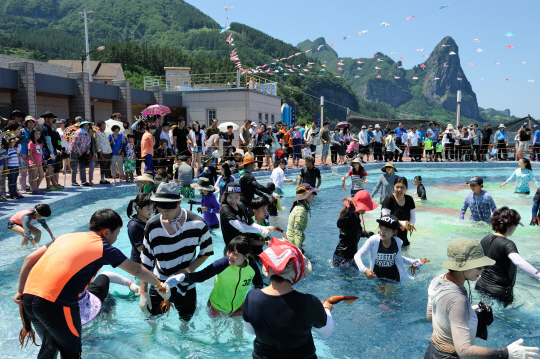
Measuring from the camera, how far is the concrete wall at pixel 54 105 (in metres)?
24.2

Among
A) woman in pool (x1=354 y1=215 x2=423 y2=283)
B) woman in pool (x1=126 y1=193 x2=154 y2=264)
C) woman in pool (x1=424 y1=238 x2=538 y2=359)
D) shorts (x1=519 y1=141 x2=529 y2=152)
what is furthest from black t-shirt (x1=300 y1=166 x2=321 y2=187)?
shorts (x1=519 y1=141 x2=529 y2=152)

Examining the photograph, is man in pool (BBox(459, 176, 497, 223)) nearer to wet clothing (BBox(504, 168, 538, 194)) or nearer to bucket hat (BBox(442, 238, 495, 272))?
wet clothing (BBox(504, 168, 538, 194))

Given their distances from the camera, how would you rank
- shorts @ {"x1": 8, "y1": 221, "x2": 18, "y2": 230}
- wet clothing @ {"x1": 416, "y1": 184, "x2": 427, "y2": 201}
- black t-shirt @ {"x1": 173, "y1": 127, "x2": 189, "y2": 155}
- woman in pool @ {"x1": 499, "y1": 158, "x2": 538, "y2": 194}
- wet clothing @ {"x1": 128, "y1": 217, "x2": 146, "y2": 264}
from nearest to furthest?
wet clothing @ {"x1": 128, "y1": 217, "x2": 146, "y2": 264} → shorts @ {"x1": 8, "y1": 221, "x2": 18, "y2": 230} → woman in pool @ {"x1": 499, "y1": 158, "x2": 538, "y2": 194} → wet clothing @ {"x1": 416, "y1": 184, "x2": 427, "y2": 201} → black t-shirt @ {"x1": 173, "y1": 127, "x2": 189, "y2": 155}

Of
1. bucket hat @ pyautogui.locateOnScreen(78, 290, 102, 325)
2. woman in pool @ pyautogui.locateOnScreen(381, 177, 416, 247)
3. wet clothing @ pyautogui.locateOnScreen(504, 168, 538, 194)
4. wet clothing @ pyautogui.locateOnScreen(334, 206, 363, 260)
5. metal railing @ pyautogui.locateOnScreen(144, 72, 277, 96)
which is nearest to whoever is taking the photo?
bucket hat @ pyautogui.locateOnScreen(78, 290, 102, 325)

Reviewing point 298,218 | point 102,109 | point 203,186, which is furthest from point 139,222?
point 102,109

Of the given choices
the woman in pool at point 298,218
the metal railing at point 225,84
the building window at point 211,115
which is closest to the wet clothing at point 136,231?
the woman in pool at point 298,218

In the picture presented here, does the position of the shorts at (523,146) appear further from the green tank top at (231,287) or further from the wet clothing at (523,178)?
the green tank top at (231,287)

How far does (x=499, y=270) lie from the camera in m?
4.74

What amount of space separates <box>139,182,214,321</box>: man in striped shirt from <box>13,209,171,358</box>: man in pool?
70 cm

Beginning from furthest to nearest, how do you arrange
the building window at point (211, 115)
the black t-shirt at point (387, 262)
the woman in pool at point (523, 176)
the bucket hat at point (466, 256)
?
the building window at point (211, 115), the woman in pool at point (523, 176), the black t-shirt at point (387, 262), the bucket hat at point (466, 256)

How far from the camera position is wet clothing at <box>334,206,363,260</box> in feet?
20.1

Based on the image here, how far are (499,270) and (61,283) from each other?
4.40m

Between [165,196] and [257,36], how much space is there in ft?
519

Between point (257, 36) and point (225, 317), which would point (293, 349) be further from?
point (257, 36)
